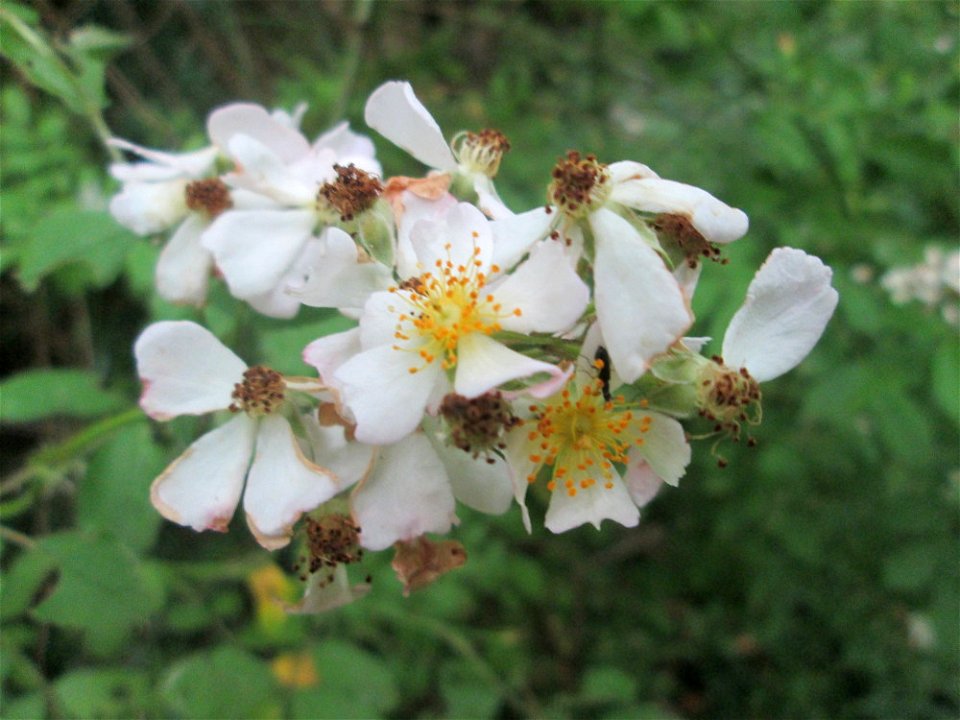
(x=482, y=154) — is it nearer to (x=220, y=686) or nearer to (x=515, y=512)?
(x=220, y=686)

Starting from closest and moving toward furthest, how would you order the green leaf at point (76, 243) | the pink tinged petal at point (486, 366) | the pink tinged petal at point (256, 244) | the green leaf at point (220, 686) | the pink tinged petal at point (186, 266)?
1. the pink tinged petal at point (486, 366)
2. the pink tinged petal at point (256, 244)
3. the pink tinged petal at point (186, 266)
4. the green leaf at point (76, 243)
5. the green leaf at point (220, 686)

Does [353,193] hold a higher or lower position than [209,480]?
higher

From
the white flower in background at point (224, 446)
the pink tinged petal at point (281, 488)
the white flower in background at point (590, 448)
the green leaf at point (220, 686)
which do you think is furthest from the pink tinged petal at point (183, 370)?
the green leaf at point (220, 686)

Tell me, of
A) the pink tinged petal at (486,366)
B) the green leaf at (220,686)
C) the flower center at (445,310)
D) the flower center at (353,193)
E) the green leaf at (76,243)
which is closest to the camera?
the pink tinged petal at (486,366)

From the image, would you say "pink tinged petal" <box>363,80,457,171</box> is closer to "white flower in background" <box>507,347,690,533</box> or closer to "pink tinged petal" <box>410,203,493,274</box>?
"pink tinged petal" <box>410,203,493,274</box>

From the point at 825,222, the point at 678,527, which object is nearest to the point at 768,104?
the point at 825,222

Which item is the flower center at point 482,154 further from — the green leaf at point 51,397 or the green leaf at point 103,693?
the green leaf at point 103,693

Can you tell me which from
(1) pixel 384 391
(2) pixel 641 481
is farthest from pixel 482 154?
(2) pixel 641 481
